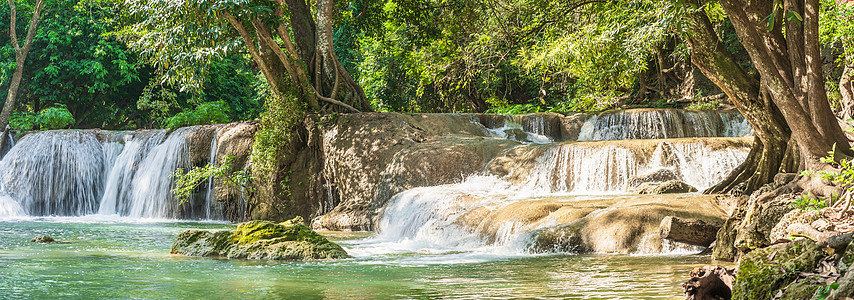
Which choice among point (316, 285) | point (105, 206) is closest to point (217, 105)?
point (105, 206)

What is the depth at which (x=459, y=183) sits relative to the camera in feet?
46.2

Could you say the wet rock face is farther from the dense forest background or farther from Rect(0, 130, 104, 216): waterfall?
Rect(0, 130, 104, 216): waterfall

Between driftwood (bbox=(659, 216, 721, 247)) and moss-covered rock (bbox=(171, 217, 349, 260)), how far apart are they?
3585 mm

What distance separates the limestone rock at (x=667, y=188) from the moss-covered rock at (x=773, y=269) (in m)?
6.21

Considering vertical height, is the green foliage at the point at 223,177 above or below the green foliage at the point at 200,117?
below

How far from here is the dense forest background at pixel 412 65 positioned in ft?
45.0

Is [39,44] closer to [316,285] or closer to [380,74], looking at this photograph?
[380,74]

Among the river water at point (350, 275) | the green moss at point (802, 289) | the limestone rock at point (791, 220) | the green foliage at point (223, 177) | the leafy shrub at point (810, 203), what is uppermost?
the green foliage at point (223, 177)

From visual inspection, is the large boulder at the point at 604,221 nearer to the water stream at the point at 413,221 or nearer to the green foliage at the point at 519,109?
the water stream at the point at 413,221

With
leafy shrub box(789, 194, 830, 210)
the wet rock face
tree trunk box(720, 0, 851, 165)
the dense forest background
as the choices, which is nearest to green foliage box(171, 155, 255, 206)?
the dense forest background

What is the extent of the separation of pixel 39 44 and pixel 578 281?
2605 cm

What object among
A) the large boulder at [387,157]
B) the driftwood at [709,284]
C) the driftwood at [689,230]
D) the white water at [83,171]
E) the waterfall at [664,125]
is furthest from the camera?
the white water at [83,171]

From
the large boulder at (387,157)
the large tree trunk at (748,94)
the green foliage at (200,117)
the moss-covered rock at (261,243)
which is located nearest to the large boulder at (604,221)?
the large tree trunk at (748,94)

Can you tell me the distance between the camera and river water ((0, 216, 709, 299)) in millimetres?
5797
